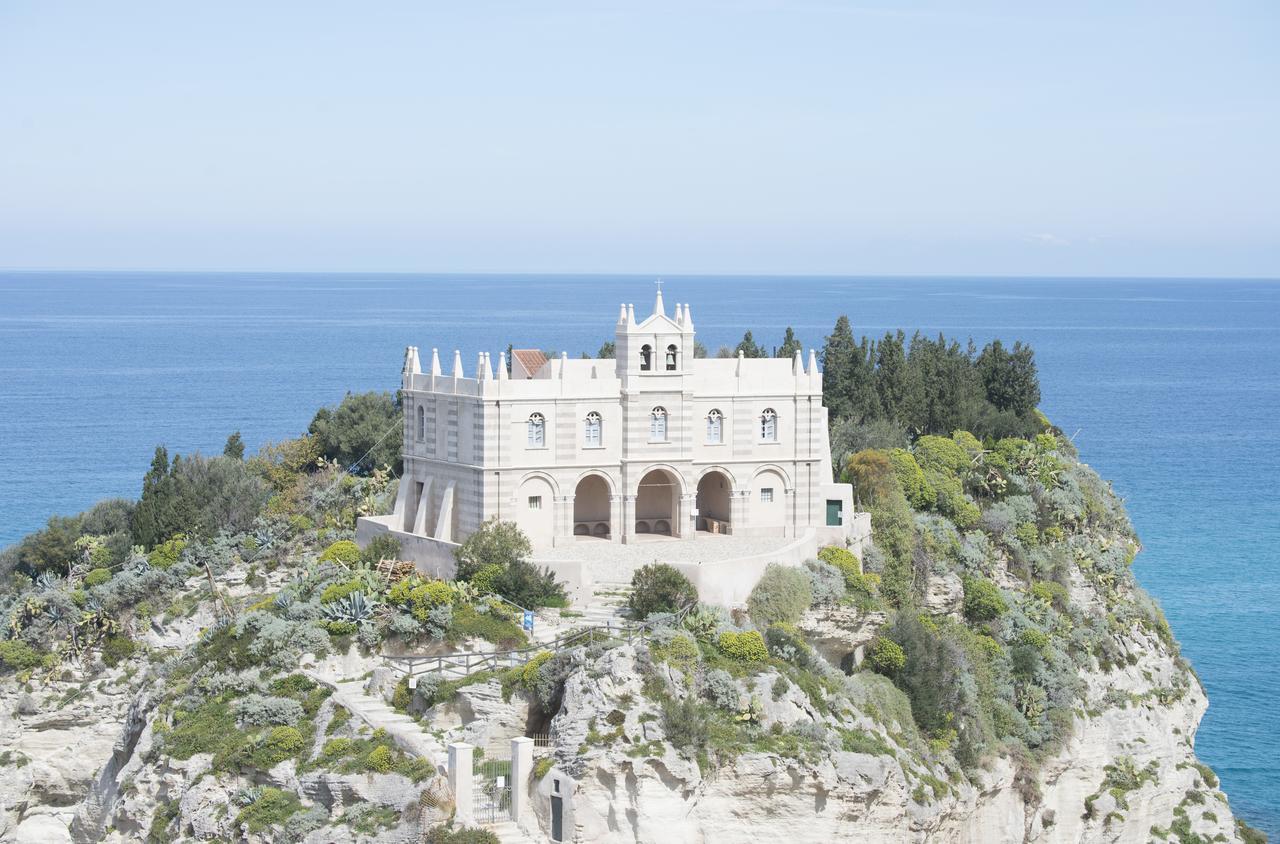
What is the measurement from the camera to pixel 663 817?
51969 mm

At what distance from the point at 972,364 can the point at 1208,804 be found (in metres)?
29.7

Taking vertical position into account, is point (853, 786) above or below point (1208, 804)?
above

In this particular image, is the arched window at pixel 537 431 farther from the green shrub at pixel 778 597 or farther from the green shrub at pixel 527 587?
the green shrub at pixel 778 597

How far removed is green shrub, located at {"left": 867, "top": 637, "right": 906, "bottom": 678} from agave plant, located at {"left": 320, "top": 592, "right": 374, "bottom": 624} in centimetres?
1748

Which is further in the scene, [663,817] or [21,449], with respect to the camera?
[21,449]

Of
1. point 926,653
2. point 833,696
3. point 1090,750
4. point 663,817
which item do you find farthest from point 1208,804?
point 663,817

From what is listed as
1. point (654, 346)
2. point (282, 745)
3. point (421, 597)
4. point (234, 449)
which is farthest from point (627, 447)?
point (234, 449)

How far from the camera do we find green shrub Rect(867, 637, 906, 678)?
208ft

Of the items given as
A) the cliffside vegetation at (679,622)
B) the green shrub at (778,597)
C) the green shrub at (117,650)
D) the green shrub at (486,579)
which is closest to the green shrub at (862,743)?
the cliffside vegetation at (679,622)

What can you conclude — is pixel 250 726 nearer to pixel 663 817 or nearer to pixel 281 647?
pixel 281 647

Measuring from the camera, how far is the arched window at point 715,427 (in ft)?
224

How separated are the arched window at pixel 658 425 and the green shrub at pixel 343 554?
1172 cm

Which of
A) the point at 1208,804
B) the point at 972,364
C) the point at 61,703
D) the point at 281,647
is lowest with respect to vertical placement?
the point at 1208,804

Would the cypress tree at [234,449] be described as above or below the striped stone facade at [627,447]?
below
